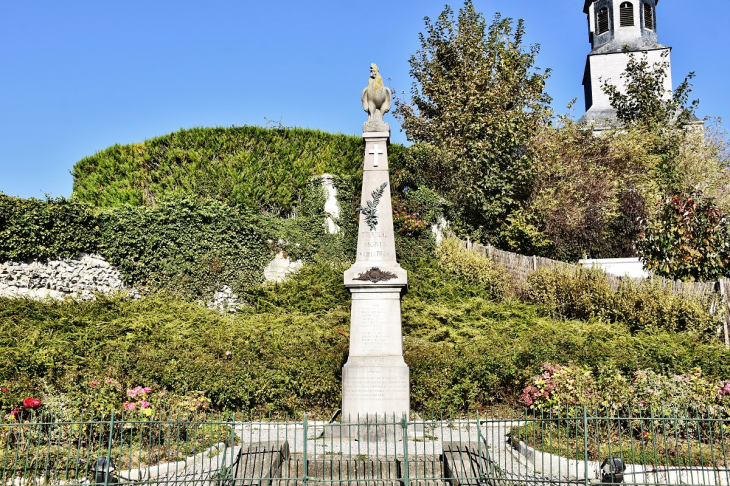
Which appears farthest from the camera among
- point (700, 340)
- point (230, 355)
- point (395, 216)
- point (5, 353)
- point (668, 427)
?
point (395, 216)

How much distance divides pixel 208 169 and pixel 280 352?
7707 mm

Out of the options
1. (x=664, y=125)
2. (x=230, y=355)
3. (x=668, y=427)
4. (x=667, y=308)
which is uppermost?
(x=664, y=125)

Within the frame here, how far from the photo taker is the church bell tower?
121 ft

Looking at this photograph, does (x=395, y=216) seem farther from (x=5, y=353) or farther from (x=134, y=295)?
(x=5, y=353)

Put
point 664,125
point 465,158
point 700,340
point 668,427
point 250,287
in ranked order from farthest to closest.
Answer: point 664,125, point 465,158, point 250,287, point 700,340, point 668,427

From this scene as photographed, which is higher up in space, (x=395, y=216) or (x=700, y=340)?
(x=395, y=216)

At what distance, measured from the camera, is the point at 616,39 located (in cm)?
3709

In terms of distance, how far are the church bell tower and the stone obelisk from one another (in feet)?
100

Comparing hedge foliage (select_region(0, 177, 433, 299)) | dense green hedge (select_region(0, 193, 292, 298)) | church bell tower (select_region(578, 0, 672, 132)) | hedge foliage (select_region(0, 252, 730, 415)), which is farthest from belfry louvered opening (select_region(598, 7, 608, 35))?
hedge foliage (select_region(0, 252, 730, 415))

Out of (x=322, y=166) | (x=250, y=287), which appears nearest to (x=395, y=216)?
(x=322, y=166)

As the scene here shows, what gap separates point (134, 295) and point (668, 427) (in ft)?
37.3

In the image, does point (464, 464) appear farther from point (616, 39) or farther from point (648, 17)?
point (648, 17)

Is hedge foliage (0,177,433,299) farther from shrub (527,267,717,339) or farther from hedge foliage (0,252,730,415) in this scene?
shrub (527,267,717,339)

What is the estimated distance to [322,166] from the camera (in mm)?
17391
